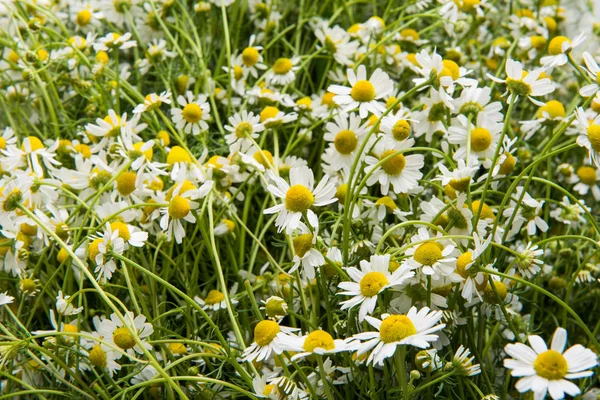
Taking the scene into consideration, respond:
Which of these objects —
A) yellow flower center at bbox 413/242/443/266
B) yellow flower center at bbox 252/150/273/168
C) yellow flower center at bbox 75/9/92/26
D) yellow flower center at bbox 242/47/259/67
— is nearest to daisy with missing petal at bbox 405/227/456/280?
yellow flower center at bbox 413/242/443/266

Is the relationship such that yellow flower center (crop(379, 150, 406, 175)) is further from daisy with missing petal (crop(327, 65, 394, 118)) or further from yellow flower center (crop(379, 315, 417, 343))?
yellow flower center (crop(379, 315, 417, 343))

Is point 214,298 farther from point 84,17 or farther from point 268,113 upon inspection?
point 84,17

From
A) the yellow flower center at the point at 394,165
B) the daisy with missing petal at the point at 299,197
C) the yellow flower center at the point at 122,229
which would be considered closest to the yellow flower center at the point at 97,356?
the yellow flower center at the point at 122,229

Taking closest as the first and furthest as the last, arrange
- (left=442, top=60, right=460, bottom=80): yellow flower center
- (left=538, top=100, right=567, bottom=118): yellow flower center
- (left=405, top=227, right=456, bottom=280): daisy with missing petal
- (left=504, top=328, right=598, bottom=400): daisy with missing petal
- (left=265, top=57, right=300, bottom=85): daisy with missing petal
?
(left=504, top=328, right=598, bottom=400): daisy with missing petal < (left=405, top=227, right=456, bottom=280): daisy with missing petal < (left=442, top=60, right=460, bottom=80): yellow flower center < (left=538, top=100, right=567, bottom=118): yellow flower center < (left=265, top=57, right=300, bottom=85): daisy with missing petal

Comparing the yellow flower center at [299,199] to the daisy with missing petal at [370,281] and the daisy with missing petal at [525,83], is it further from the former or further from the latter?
the daisy with missing petal at [525,83]

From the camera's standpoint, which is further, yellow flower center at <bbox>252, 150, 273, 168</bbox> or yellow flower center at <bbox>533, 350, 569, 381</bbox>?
yellow flower center at <bbox>252, 150, 273, 168</bbox>
